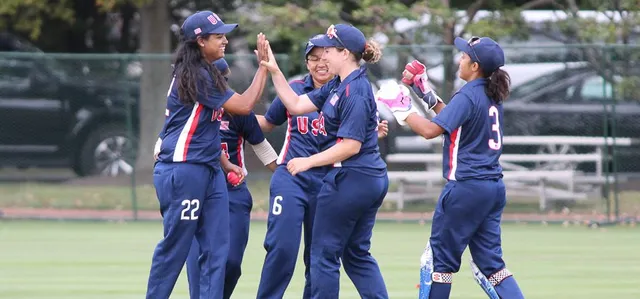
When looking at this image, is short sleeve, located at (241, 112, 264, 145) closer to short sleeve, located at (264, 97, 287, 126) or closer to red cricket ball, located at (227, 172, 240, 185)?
short sleeve, located at (264, 97, 287, 126)

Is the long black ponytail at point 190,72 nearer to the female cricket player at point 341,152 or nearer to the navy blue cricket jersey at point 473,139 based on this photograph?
the female cricket player at point 341,152

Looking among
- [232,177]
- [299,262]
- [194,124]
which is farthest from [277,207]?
[299,262]

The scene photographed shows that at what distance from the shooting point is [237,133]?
929cm

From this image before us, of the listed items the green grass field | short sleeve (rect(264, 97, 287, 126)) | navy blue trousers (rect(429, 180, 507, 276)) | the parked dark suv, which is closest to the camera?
navy blue trousers (rect(429, 180, 507, 276))

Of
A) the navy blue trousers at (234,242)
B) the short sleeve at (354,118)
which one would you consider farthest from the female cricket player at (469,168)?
the navy blue trousers at (234,242)

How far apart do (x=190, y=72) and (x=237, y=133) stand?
98cm

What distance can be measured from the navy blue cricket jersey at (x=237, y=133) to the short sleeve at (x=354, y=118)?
99 centimetres

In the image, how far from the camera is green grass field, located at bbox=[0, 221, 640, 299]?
10.8 meters

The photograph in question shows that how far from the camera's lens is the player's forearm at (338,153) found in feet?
27.2

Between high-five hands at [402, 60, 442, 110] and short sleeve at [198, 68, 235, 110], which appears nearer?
short sleeve at [198, 68, 235, 110]

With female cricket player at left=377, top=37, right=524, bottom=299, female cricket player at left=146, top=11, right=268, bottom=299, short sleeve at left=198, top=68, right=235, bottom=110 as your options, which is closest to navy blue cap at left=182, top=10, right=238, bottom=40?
female cricket player at left=146, top=11, right=268, bottom=299

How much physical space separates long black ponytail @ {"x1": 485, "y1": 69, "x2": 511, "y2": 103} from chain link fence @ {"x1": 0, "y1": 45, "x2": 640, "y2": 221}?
340 inches

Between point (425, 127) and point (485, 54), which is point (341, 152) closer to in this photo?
Answer: point (425, 127)

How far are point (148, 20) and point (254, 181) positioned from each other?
482cm
